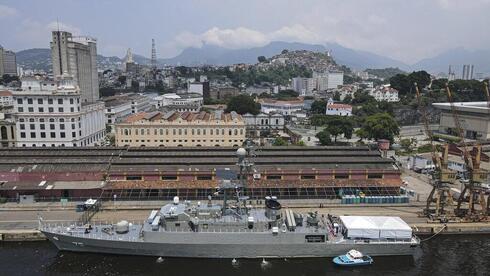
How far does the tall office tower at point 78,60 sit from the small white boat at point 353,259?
86.4m

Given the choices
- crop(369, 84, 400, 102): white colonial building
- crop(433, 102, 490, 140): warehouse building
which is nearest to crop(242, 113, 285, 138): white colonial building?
crop(433, 102, 490, 140): warehouse building

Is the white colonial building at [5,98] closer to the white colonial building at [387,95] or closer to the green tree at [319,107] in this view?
the green tree at [319,107]

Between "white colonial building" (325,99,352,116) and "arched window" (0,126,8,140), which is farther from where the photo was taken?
"white colonial building" (325,99,352,116)

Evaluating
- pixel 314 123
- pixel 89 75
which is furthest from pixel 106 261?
pixel 89 75

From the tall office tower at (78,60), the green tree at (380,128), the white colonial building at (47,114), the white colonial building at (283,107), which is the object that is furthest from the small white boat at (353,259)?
the tall office tower at (78,60)

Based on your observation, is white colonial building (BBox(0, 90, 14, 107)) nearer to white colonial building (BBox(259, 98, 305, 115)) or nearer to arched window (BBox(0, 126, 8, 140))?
arched window (BBox(0, 126, 8, 140))

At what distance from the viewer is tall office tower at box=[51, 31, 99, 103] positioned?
11569 cm

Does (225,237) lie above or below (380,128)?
below

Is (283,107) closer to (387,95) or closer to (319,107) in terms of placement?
(319,107)

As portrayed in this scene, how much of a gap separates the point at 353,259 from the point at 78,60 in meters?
116

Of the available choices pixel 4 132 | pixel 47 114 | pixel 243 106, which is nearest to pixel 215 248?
pixel 47 114

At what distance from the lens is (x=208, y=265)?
30922 mm

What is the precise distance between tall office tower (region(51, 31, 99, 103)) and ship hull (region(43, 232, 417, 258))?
76.0 m

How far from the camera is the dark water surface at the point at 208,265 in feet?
97.3
